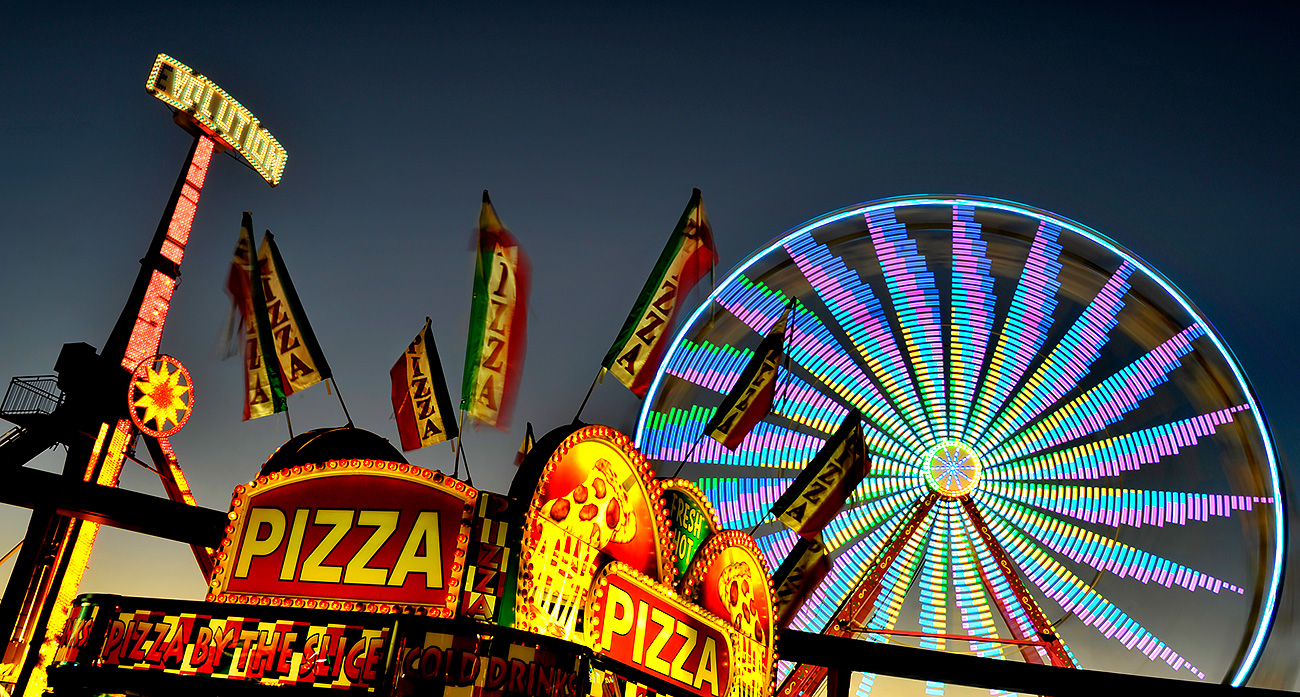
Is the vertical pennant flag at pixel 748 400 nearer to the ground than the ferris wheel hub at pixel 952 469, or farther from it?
nearer to the ground

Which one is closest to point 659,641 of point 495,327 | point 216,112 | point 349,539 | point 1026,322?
point 349,539

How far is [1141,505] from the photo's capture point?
15688 mm

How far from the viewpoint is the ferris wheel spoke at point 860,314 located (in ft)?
57.1

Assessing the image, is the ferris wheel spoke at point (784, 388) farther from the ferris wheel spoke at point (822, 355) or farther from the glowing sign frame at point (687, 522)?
the glowing sign frame at point (687, 522)

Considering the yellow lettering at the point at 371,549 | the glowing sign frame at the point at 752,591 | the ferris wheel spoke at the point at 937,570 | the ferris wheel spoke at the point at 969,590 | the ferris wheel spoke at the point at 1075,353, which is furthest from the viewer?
the ferris wheel spoke at the point at 937,570

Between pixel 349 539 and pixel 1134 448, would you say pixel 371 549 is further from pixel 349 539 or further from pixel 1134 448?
pixel 1134 448

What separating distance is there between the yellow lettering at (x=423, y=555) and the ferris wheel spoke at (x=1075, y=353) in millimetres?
12257

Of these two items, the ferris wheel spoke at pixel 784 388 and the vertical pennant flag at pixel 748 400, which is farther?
the ferris wheel spoke at pixel 784 388

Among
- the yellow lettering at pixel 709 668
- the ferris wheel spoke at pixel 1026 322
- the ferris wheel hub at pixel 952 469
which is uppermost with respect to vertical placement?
the ferris wheel spoke at pixel 1026 322

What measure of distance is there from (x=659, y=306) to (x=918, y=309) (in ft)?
23.9

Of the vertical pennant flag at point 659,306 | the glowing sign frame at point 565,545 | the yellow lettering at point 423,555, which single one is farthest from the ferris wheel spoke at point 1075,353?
the yellow lettering at point 423,555

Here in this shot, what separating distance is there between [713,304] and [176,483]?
1172 centimetres

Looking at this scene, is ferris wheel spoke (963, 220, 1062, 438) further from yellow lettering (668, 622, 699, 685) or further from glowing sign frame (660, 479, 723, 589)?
yellow lettering (668, 622, 699, 685)

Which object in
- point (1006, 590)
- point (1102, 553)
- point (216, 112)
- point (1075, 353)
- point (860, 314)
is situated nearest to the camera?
point (1102, 553)
